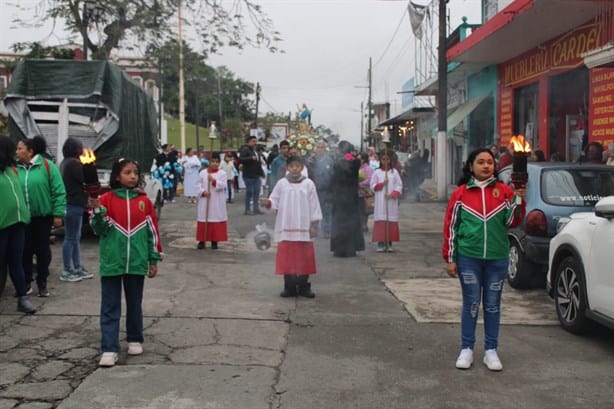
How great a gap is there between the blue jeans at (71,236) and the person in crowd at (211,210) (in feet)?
9.83

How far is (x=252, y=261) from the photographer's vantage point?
10430mm

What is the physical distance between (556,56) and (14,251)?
12773mm

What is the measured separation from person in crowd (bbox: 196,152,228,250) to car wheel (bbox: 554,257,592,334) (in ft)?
20.4

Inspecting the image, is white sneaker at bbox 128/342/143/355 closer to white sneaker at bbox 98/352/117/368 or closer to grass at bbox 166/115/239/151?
white sneaker at bbox 98/352/117/368

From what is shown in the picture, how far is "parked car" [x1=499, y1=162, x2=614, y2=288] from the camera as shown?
25.4 ft

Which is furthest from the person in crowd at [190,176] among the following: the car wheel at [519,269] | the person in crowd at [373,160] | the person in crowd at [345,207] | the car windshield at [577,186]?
the car windshield at [577,186]

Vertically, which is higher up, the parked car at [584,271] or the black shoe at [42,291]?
the parked car at [584,271]

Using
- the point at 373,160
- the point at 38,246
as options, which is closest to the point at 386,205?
the point at 38,246

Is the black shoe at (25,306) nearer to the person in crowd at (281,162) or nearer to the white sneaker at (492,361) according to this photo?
the white sneaker at (492,361)

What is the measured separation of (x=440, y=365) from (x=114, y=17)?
11.5 metres

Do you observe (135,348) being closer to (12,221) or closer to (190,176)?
(12,221)

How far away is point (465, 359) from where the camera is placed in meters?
5.30

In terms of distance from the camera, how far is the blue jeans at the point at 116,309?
5.37m

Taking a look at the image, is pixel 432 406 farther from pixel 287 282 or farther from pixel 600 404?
pixel 287 282
